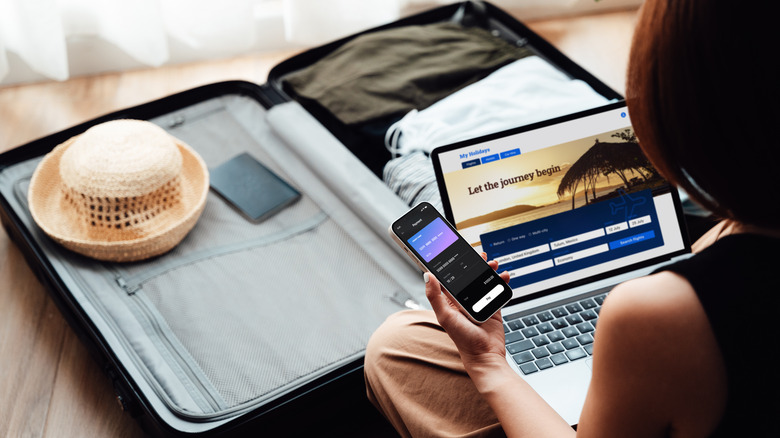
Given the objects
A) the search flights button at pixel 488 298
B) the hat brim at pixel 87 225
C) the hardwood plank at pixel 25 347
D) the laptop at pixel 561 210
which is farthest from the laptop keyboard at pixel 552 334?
Answer: the hardwood plank at pixel 25 347

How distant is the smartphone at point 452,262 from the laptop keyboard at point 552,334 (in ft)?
0.33

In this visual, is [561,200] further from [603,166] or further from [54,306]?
[54,306]

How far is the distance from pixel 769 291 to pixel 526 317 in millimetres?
433

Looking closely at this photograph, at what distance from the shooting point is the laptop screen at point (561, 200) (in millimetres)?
910

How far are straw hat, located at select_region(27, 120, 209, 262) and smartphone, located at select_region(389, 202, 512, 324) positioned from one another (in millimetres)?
523

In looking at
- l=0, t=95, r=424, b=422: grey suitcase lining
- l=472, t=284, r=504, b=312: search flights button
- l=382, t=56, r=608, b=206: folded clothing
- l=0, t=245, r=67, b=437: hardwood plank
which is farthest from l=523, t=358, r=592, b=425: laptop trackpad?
l=0, t=245, r=67, b=437: hardwood plank

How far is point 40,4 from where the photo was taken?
1605 mm

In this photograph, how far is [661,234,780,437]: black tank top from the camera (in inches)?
19.3

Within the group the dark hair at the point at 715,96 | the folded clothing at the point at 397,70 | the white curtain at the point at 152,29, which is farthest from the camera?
the white curtain at the point at 152,29

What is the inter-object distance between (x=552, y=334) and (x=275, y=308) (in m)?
0.49

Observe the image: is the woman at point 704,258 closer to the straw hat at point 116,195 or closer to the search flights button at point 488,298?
the search flights button at point 488,298

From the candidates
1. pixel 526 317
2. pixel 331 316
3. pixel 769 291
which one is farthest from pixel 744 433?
pixel 331 316

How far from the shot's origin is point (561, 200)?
3.03ft

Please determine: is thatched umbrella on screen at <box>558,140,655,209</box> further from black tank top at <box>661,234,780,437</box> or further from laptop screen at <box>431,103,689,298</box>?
black tank top at <box>661,234,780,437</box>
